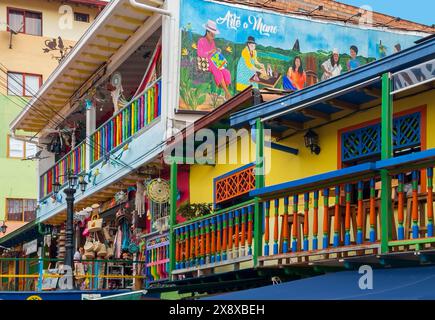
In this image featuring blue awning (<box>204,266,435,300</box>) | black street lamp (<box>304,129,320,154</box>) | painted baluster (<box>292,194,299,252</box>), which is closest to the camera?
blue awning (<box>204,266,435,300</box>)

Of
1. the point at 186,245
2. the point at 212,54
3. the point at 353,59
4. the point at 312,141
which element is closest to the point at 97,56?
the point at 212,54

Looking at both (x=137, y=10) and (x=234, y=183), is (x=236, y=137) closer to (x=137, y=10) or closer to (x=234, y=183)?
(x=234, y=183)

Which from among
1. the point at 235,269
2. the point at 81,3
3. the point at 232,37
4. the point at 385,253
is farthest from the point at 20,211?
the point at 385,253

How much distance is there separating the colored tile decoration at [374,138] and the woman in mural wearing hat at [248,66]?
14.3ft

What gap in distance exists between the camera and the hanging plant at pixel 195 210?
1457 cm

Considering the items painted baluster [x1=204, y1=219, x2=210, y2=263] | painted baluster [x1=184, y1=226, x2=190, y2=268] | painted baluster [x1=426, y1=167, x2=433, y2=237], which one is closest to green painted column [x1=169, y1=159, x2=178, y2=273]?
painted baluster [x1=184, y1=226, x2=190, y2=268]

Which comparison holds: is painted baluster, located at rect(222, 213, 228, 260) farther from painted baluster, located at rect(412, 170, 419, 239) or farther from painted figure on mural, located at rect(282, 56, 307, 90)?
painted figure on mural, located at rect(282, 56, 307, 90)

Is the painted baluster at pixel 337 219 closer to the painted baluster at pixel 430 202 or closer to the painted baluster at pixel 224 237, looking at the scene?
the painted baluster at pixel 430 202

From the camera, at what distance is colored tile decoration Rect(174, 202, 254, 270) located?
11992mm

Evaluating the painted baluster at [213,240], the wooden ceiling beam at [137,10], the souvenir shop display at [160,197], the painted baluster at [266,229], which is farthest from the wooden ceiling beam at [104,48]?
the painted baluster at [266,229]

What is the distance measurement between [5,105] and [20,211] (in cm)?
493

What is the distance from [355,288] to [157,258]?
22.6 ft

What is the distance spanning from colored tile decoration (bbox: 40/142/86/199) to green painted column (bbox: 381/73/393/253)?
1215 centimetres

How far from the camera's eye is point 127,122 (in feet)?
58.9
